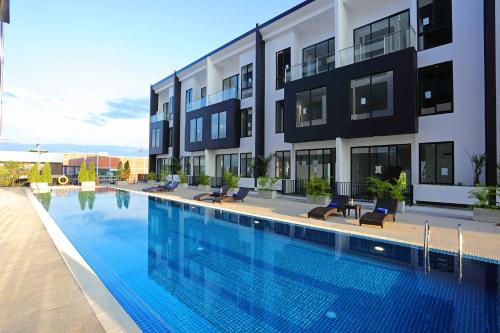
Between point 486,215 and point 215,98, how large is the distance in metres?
19.9

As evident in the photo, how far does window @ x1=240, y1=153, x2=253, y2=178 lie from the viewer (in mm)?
21625

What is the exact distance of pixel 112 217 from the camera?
11758 mm

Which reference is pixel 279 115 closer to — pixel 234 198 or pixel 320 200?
pixel 234 198

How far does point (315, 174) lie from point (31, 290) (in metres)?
15.3

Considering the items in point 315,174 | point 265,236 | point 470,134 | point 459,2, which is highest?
point 459,2

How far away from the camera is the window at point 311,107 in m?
16.3

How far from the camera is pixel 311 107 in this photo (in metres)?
16.7

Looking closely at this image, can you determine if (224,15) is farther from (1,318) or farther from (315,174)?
(1,318)

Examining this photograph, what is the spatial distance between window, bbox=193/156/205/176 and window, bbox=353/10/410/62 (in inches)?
658

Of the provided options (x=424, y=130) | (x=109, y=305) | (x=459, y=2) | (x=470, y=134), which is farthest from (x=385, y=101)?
(x=109, y=305)

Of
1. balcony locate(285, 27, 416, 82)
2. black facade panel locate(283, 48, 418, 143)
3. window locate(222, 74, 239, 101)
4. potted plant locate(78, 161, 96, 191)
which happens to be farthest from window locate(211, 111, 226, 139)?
potted plant locate(78, 161, 96, 191)

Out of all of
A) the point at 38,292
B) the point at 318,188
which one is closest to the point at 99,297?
the point at 38,292

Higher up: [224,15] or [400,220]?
[224,15]

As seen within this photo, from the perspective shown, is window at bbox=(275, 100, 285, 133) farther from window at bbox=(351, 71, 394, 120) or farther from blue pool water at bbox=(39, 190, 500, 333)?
blue pool water at bbox=(39, 190, 500, 333)
